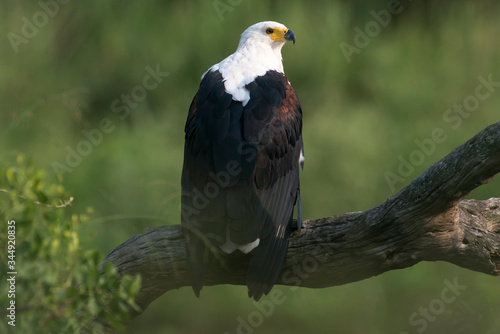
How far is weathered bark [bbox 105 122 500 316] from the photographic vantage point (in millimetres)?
2609

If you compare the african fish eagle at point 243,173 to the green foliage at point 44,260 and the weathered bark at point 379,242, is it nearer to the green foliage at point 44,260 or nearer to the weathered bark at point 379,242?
the weathered bark at point 379,242

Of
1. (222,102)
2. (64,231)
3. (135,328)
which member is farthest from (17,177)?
(135,328)

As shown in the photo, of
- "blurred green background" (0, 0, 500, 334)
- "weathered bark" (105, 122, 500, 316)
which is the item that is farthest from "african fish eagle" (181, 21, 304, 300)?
"blurred green background" (0, 0, 500, 334)

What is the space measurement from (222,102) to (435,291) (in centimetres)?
515

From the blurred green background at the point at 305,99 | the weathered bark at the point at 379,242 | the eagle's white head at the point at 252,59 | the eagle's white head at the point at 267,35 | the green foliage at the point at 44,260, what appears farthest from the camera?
the blurred green background at the point at 305,99

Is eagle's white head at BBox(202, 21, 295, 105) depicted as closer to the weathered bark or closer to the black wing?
the black wing

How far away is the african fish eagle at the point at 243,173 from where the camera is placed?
9.15 ft

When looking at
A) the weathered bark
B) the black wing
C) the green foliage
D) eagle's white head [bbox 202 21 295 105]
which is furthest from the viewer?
eagle's white head [bbox 202 21 295 105]

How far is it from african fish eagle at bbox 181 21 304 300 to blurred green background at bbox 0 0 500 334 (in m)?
3.61

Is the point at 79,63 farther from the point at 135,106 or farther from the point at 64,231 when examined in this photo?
the point at 64,231

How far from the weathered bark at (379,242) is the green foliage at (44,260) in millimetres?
1320

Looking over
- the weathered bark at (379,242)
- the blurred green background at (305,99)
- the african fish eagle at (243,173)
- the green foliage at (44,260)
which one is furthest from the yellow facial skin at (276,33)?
the blurred green background at (305,99)

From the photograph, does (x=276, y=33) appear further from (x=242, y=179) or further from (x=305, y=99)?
(x=305, y=99)

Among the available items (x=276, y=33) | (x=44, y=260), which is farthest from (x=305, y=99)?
(x=44, y=260)
